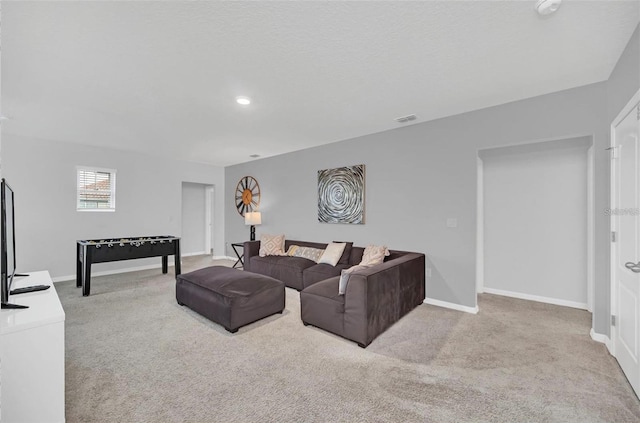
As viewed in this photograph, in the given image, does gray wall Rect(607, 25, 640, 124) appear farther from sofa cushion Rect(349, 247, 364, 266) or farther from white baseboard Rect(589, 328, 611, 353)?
sofa cushion Rect(349, 247, 364, 266)

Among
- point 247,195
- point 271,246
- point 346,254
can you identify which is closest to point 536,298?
point 346,254

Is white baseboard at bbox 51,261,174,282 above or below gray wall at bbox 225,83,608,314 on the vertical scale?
below

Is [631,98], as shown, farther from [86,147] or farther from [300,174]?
[86,147]

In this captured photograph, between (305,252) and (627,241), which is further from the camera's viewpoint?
(305,252)

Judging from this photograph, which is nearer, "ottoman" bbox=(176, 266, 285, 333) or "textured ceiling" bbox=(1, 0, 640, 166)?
"textured ceiling" bbox=(1, 0, 640, 166)

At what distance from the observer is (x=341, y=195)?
16.1 feet

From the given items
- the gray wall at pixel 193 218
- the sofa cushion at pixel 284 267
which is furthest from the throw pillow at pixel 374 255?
the gray wall at pixel 193 218

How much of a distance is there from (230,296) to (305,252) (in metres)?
2.28

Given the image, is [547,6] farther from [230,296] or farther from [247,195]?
[247,195]

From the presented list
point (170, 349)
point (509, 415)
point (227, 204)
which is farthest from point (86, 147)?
point (509, 415)

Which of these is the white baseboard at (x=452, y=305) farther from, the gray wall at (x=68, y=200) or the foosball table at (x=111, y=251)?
the gray wall at (x=68, y=200)

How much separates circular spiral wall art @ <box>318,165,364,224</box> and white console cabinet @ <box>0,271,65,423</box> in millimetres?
3843

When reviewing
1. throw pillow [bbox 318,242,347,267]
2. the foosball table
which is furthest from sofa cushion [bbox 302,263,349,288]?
the foosball table

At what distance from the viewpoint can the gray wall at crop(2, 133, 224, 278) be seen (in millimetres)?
4703
